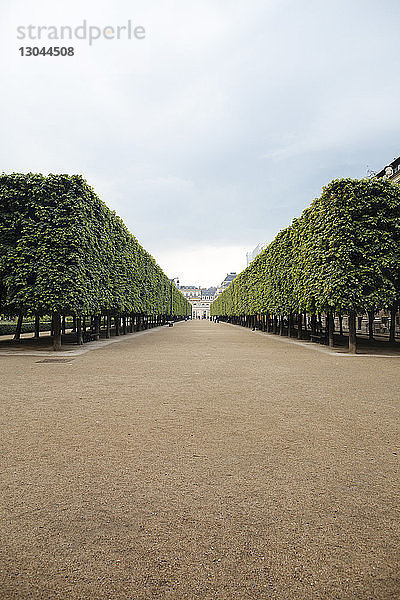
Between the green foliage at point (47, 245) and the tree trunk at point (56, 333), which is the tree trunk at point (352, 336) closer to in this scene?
the green foliage at point (47, 245)

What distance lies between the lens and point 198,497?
4094mm

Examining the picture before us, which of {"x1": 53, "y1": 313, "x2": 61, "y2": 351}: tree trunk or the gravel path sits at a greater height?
{"x1": 53, "y1": 313, "x2": 61, "y2": 351}: tree trunk

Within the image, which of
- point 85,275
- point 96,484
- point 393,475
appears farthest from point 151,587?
point 85,275

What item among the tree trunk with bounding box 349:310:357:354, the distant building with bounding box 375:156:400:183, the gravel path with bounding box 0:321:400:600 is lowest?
the gravel path with bounding box 0:321:400:600

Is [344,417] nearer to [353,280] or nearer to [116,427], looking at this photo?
[116,427]

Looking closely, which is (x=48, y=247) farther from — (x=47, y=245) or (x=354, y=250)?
(x=354, y=250)

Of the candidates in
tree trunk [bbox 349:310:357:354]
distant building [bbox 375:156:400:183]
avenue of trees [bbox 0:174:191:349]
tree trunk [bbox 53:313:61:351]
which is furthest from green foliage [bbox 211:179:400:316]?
distant building [bbox 375:156:400:183]

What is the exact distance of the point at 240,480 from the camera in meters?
4.50

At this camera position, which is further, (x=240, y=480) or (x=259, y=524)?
(x=240, y=480)

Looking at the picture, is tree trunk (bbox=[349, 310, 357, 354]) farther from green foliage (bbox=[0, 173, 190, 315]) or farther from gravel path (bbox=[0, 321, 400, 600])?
green foliage (bbox=[0, 173, 190, 315])

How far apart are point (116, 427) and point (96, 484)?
2191 millimetres

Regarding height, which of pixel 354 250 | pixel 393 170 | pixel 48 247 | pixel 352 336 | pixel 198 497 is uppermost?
pixel 393 170

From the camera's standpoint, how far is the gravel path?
9.43 ft

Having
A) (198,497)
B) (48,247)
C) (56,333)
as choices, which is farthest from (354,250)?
(198,497)
